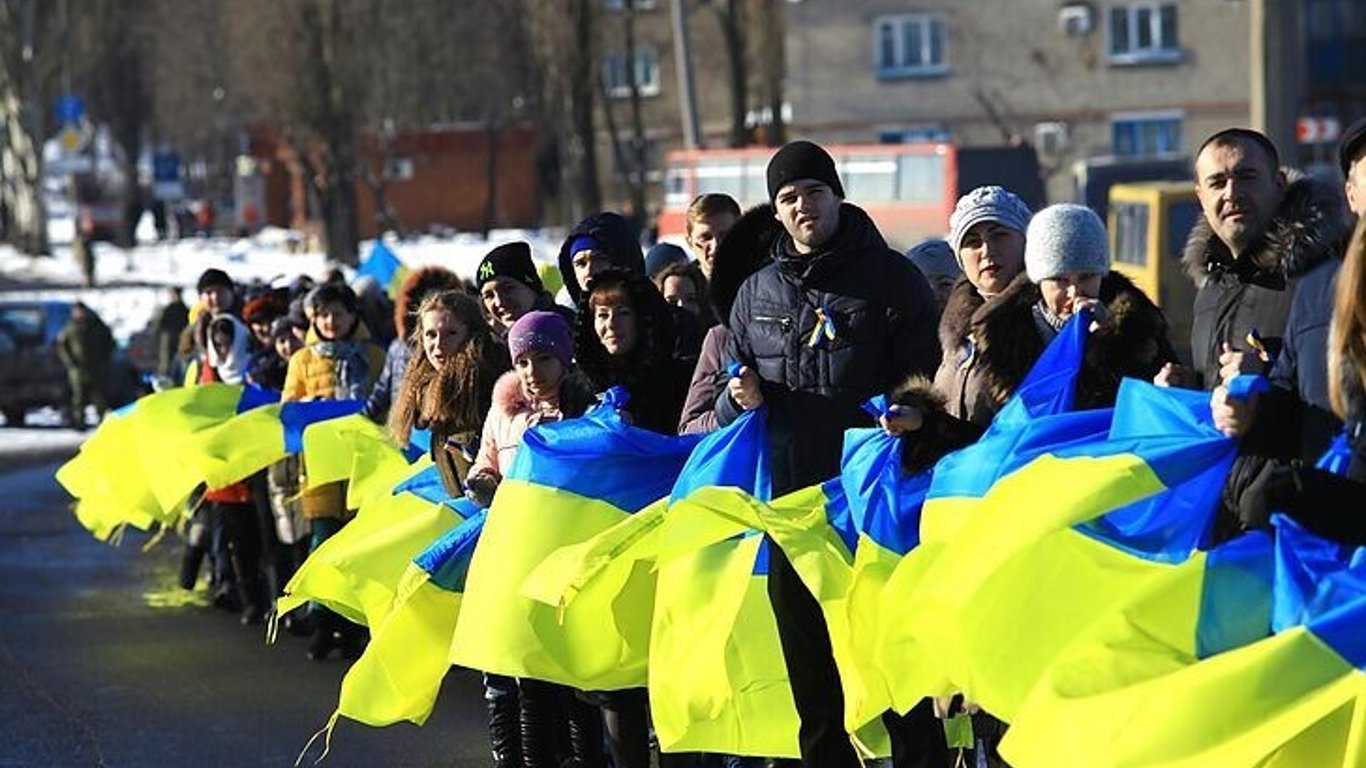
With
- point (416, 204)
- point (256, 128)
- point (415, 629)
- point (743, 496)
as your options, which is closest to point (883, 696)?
point (743, 496)

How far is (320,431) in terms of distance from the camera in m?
13.1

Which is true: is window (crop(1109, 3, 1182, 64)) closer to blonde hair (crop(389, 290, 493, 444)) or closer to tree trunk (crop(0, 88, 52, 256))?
tree trunk (crop(0, 88, 52, 256))

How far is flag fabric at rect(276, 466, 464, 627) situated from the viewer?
10.3m

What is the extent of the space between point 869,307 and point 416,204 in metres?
72.2

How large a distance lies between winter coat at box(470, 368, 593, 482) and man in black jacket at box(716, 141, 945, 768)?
1.02m

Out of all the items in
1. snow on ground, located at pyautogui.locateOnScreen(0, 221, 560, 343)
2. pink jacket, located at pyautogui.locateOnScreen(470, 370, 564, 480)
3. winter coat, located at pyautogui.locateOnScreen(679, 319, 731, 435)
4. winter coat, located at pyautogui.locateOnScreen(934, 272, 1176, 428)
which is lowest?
snow on ground, located at pyautogui.locateOnScreen(0, 221, 560, 343)

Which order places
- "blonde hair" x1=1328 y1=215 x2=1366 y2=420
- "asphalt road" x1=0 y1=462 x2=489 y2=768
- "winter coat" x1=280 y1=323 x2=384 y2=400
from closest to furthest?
"blonde hair" x1=1328 y1=215 x2=1366 y2=420 < "asphalt road" x1=0 y1=462 x2=489 y2=768 < "winter coat" x1=280 y1=323 x2=384 y2=400

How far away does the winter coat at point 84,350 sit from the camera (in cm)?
3088

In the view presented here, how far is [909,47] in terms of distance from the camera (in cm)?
6506

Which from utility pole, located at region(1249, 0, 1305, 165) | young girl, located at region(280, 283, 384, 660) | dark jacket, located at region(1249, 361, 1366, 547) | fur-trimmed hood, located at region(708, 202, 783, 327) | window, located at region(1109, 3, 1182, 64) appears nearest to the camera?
dark jacket, located at region(1249, 361, 1366, 547)

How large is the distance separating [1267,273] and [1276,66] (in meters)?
15.7

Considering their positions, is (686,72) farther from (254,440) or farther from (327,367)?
(327,367)

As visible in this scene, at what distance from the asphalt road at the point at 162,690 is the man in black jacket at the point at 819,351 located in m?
2.44

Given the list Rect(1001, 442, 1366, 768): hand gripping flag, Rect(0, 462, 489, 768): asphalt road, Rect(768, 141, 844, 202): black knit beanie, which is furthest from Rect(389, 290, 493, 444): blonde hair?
Rect(1001, 442, 1366, 768): hand gripping flag
